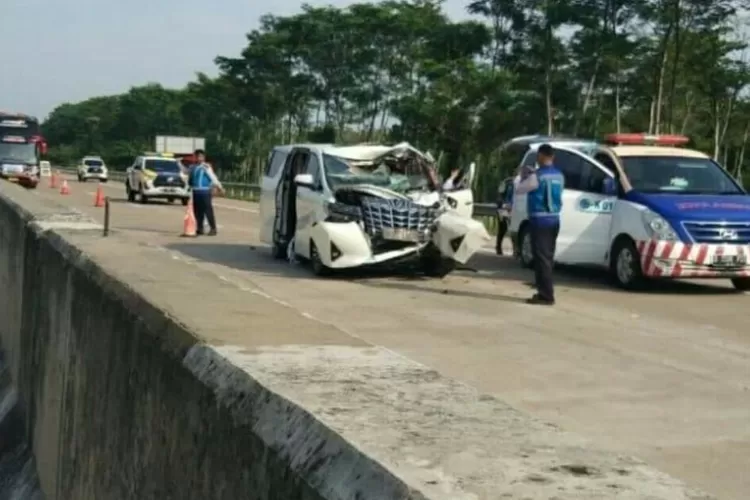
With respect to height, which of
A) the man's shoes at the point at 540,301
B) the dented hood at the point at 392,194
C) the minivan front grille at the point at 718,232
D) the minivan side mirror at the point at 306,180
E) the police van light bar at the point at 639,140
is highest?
the police van light bar at the point at 639,140

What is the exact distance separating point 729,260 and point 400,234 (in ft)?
13.1

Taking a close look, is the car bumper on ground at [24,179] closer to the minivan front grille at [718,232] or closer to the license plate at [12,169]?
the license plate at [12,169]

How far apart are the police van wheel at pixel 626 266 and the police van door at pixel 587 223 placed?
0.98 feet

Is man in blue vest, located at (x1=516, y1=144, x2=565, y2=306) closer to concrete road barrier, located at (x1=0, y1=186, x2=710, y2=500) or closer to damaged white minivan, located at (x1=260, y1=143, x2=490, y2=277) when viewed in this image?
damaged white minivan, located at (x1=260, y1=143, x2=490, y2=277)

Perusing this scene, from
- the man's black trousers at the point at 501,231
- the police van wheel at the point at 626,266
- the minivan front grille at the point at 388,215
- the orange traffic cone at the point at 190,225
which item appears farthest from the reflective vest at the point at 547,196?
the orange traffic cone at the point at 190,225

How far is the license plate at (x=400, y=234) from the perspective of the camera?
1577cm

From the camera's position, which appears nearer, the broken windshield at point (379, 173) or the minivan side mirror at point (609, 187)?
the minivan side mirror at point (609, 187)

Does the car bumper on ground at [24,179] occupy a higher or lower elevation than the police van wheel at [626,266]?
lower

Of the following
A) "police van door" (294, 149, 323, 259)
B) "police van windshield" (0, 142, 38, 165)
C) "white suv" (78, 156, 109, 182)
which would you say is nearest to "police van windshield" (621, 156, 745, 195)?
"police van door" (294, 149, 323, 259)

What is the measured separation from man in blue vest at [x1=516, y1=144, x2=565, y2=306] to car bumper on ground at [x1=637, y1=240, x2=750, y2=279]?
1683mm

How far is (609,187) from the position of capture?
16.5 meters

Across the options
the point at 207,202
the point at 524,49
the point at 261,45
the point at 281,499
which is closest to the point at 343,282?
the point at 207,202

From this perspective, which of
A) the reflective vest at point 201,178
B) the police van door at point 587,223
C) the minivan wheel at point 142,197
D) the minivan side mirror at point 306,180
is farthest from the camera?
the minivan wheel at point 142,197

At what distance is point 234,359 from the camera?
176 inches
